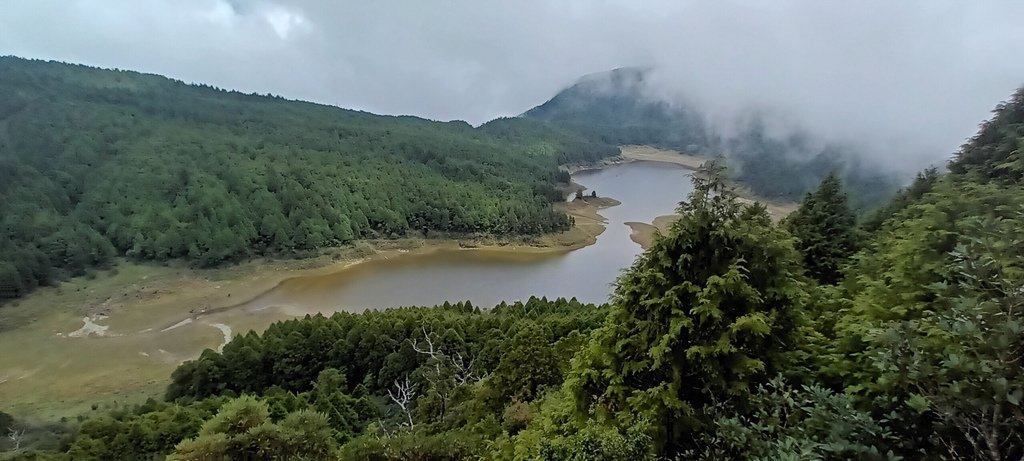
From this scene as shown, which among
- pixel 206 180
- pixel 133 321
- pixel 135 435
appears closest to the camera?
pixel 135 435

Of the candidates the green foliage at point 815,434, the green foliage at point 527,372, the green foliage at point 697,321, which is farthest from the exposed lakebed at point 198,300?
the green foliage at point 815,434

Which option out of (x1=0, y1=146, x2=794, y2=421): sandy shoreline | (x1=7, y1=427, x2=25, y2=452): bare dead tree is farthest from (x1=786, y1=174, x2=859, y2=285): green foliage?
(x1=7, y1=427, x2=25, y2=452): bare dead tree

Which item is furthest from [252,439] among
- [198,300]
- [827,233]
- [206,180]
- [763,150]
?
[763,150]

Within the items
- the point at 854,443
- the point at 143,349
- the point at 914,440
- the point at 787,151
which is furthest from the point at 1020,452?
the point at 787,151

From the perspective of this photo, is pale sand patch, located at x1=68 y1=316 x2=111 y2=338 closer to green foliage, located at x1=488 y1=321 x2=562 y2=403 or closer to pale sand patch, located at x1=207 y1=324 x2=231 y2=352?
pale sand patch, located at x1=207 y1=324 x2=231 y2=352

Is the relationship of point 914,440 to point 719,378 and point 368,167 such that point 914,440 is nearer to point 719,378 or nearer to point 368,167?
point 719,378

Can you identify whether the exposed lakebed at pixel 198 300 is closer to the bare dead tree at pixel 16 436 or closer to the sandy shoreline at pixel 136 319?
the sandy shoreline at pixel 136 319

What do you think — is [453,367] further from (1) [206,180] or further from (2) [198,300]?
(1) [206,180]
